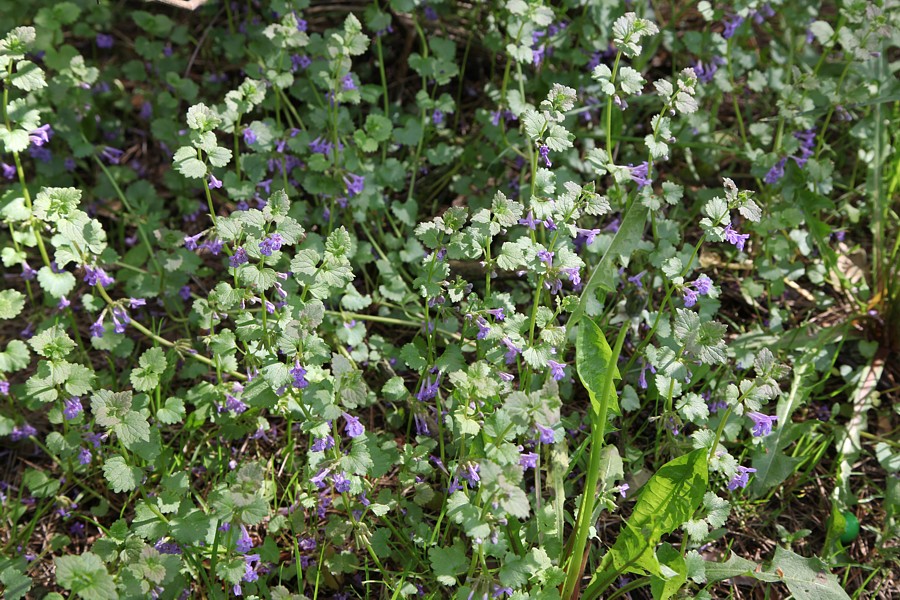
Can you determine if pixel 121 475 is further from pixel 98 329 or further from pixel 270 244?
pixel 270 244

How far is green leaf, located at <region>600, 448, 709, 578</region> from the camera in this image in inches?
98.4

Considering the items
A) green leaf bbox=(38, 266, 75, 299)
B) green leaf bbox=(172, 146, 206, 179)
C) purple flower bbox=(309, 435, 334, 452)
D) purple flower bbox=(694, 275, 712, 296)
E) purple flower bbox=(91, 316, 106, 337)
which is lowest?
purple flower bbox=(91, 316, 106, 337)

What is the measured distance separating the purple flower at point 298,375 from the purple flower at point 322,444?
0.17m

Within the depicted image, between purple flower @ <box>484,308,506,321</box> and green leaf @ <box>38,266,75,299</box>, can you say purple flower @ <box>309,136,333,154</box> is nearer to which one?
green leaf @ <box>38,266,75,299</box>

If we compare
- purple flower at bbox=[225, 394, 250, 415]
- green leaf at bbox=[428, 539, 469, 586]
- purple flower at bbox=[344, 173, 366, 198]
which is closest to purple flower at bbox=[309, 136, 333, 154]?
purple flower at bbox=[344, 173, 366, 198]

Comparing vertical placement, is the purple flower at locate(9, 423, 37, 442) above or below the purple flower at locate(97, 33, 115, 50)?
below

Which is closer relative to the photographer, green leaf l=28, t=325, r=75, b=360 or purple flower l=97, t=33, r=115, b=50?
green leaf l=28, t=325, r=75, b=360

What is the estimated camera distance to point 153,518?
2635mm

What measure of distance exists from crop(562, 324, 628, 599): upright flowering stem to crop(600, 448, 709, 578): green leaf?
0.14m

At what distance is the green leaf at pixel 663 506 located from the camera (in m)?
2.50

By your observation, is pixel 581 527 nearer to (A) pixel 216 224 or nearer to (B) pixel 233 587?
(B) pixel 233 587

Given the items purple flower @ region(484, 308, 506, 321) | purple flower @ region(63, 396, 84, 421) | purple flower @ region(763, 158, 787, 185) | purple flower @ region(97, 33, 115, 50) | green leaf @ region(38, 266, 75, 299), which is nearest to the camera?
purple flower @ region(484, 308, 506, 321)

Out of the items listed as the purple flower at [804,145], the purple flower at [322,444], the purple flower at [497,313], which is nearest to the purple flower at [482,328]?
the purple flower at [497,313]

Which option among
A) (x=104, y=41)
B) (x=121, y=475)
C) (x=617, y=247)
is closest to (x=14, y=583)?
(x=121, y=475)
